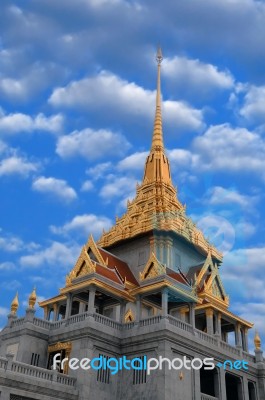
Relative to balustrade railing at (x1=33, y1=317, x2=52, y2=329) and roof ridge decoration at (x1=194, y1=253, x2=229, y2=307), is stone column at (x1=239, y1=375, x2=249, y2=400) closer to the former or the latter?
roof ridge decoration at (x1=194, y1=253, x2=229, y2=307)

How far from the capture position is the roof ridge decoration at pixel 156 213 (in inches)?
1926

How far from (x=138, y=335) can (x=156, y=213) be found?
1673 cm

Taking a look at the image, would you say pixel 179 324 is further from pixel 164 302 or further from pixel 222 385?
pixel 222 385

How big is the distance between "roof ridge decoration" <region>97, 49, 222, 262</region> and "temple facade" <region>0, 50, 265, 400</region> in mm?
280

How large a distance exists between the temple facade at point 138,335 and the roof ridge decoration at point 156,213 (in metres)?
0.28

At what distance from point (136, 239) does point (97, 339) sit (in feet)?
53.4

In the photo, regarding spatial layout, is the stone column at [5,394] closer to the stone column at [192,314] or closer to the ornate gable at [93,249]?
the stone column at [192,314]

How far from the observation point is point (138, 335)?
35156 millimetres

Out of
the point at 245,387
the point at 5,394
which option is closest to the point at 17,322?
the point at 5,394

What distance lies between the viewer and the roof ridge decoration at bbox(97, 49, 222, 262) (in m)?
48.9

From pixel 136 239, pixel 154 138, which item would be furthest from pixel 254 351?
pixel 154 138

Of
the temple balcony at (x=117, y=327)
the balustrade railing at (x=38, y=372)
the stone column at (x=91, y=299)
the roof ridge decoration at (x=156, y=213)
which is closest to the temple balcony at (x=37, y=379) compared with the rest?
the balustrade railing at (x=38, y=372)

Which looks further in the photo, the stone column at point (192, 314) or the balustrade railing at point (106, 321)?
the stone column at point (192, 314)

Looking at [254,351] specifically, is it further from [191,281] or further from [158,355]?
[158,355]
